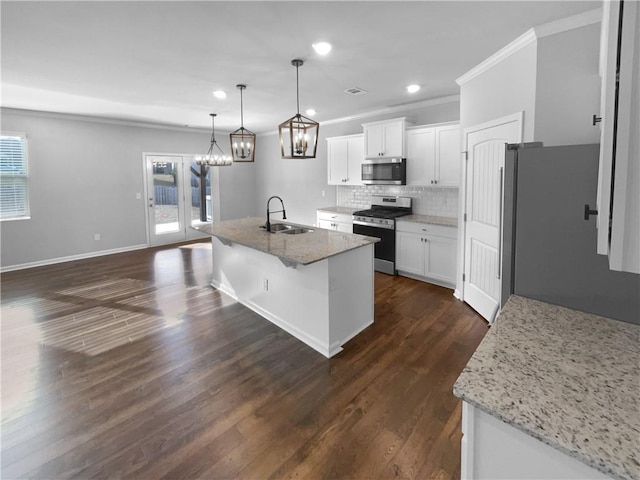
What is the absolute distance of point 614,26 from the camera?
0.63m

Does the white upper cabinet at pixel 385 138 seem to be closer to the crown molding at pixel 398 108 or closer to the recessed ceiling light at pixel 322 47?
the crown molding at pixel 398 108

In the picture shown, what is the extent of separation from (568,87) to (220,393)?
11.3ft

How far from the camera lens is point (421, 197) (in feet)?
17.1

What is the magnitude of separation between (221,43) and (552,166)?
8.66 feet

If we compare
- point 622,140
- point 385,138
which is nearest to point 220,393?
point 622,140

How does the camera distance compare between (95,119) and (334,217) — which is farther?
(95,119)

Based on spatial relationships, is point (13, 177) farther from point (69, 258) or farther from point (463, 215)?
point (463, 215)

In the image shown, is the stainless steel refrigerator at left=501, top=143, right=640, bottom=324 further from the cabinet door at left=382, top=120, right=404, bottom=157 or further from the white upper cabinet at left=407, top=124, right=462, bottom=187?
the cabinet door at left=382, top=120, right=404, bottom=157

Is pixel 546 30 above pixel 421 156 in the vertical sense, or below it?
above

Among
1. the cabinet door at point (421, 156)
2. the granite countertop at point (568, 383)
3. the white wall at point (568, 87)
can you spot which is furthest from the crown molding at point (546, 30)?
the granite countertop at point (568, 383)

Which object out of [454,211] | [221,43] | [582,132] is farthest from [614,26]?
[454,211]

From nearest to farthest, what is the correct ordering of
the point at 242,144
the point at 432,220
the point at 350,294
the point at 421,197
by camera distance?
the point at 350,294 → the point at 242,144 → the point at 432,220 → the point at 421,197

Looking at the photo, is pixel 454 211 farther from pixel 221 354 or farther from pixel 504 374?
pixel 504 374

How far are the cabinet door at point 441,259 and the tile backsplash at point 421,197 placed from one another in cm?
65
